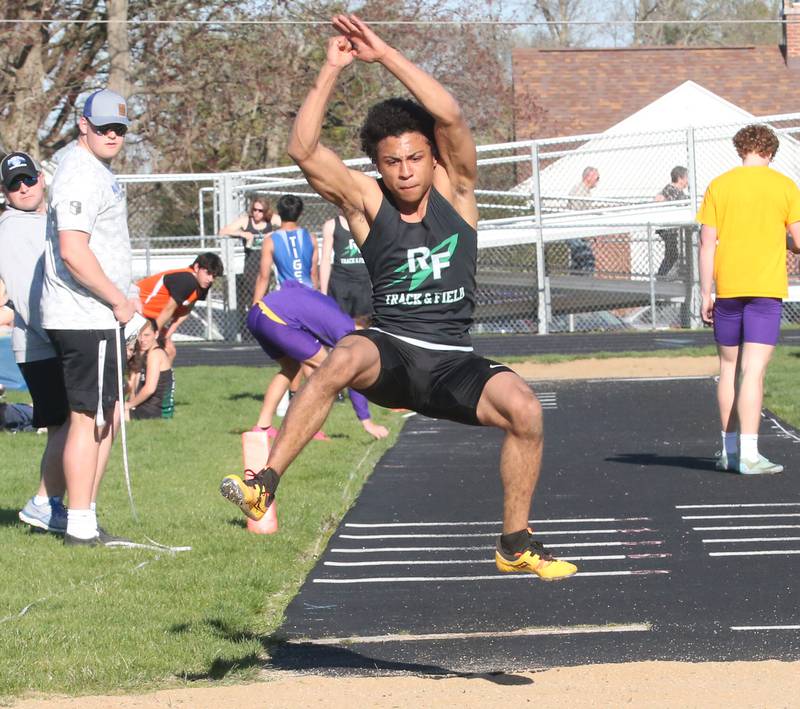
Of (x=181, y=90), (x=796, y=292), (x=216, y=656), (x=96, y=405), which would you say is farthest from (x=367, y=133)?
(x=181, y=90)

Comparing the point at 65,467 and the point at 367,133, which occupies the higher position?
the point at 367,133

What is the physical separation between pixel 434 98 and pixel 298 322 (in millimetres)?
4924

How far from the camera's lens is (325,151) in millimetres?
5539

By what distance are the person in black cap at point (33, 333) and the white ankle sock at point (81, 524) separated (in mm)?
443

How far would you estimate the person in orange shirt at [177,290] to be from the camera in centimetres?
1277

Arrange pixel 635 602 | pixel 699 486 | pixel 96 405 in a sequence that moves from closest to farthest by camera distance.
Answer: pixel 635 602
pixel 96 405
pixel 699 486

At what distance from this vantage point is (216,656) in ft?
17.8

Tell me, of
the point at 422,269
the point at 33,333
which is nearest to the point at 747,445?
the point at 422,269

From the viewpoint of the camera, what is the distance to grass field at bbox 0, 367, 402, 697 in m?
5.35

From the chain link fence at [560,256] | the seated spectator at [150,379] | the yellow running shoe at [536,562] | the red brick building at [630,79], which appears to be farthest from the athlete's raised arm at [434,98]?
the red brick building at [630,79]

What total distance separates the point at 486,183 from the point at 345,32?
21309 millimetres

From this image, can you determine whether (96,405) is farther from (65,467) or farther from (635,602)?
(635,602)

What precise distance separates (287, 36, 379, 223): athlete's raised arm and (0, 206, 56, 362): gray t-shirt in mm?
2853

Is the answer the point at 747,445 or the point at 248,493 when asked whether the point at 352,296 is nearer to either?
the point at 747,445
